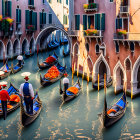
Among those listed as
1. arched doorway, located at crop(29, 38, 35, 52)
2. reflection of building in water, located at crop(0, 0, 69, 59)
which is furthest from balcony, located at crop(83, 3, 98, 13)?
arched doorway, located at crop(29, 38, 35, 52)

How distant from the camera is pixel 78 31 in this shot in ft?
65.3

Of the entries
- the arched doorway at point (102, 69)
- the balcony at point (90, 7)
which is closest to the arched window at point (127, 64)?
the arched doorway at point (102, 69)

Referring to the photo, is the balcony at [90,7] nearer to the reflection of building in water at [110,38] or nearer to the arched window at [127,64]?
the reflection of building in water at [110,38]

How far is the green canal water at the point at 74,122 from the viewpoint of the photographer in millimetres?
11688

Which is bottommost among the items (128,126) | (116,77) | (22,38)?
(128,126)

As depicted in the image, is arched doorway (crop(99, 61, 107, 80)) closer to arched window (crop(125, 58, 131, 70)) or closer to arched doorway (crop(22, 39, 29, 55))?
arched window (crop(125, 58, 131, 70))

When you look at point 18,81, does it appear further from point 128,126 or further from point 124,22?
point 128,126

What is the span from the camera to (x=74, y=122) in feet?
42.3

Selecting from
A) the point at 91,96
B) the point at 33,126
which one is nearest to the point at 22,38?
the point at 91,96

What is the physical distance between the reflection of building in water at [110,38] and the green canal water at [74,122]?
50.9 inches

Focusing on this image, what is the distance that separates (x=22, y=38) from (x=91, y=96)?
37.4ft

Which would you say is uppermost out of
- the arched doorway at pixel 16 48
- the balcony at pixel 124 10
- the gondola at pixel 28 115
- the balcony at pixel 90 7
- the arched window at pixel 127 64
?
the balcony at pixel 90 7

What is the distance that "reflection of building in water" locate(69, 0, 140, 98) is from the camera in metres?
16.0

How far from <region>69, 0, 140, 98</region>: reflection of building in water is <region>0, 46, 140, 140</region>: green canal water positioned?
129 centimetres
